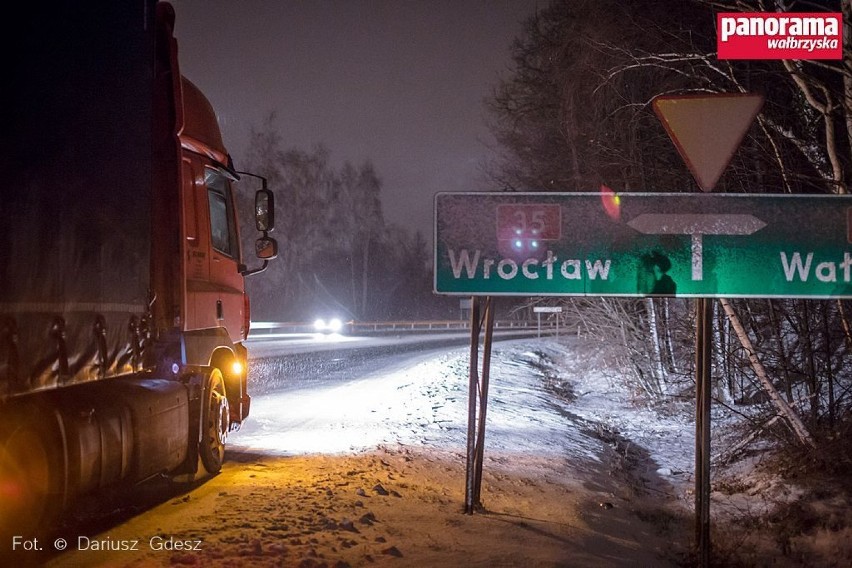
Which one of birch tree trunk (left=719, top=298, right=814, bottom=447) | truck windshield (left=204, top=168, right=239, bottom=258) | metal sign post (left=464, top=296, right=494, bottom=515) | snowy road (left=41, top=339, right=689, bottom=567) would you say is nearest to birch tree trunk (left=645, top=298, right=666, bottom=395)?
snowy road (left=41, top=339, right=689, bottom=567)

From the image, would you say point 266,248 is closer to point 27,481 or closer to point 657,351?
point 27,481

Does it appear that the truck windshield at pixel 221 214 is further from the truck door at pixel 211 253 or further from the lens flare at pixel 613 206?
the lens flare at pixel 613 206

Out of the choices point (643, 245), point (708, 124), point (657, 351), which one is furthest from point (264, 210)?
point (657, 351)

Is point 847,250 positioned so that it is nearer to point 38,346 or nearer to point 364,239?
point 38,346

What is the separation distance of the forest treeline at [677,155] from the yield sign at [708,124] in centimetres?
297

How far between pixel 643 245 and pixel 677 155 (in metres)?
9.71

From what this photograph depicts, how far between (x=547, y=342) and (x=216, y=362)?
31952 mm

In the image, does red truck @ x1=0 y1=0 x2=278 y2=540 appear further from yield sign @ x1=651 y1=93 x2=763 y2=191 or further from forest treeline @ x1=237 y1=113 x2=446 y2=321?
forest treeline @ x1=237 y1=113 x2=446 y2=321

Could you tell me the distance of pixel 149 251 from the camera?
5520 mm

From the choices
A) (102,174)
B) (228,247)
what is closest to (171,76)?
(102,174)

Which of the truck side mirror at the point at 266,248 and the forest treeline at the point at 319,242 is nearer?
the truck side mirror at the point at 266,248

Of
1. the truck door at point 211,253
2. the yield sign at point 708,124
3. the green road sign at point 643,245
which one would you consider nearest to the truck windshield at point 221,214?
the truck door at point 211,253

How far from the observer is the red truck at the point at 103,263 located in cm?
A: 384

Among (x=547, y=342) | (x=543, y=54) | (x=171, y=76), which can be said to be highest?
(x=543, y=54)
